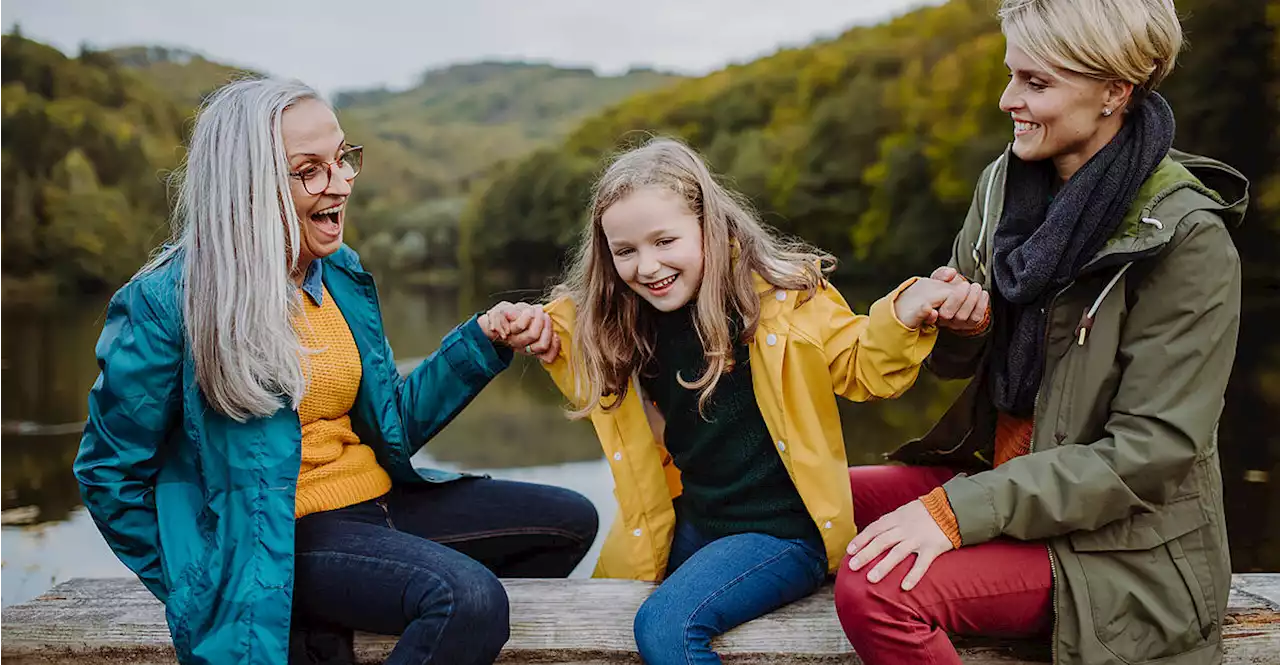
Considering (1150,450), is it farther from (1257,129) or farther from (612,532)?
(1257,129)

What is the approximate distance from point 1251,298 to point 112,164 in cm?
2657

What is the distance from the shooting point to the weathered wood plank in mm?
2629

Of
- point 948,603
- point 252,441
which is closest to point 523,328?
point 252,441

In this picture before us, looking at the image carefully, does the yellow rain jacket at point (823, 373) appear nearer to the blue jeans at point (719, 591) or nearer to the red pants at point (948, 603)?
the blue jeans at point (719, 591)

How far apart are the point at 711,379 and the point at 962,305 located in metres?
0.61

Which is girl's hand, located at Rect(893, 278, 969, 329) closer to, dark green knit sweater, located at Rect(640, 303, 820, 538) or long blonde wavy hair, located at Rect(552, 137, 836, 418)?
long blonde wavy hair, located at Rect(552, 137, 836, 418)

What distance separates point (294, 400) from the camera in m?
2.57

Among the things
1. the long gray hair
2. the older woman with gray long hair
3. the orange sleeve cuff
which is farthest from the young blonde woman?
the long gray hair

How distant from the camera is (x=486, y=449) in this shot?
29.9ft

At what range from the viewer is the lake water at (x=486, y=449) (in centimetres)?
593

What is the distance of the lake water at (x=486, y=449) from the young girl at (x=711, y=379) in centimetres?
39

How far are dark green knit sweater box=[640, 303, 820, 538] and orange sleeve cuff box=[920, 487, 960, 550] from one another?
16.3 inches

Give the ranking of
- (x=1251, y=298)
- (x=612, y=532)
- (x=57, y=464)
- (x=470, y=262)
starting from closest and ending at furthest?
(x=612, y=532)
(x=57, y=464)
(x=1251, y=298)
(x=470, y=262)

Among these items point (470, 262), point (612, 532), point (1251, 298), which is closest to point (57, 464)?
point (612, 532)
